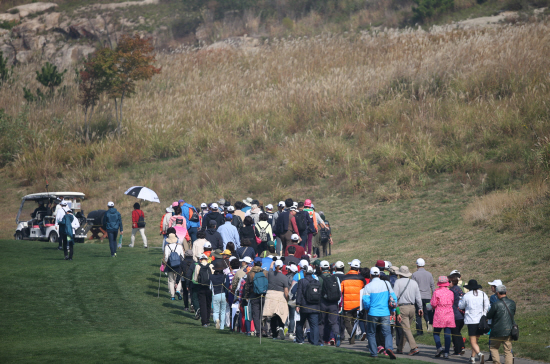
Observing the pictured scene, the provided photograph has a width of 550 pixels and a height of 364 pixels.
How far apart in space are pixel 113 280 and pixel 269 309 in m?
6.45

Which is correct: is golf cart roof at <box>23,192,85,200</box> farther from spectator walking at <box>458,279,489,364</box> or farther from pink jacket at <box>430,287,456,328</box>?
spectator walking at <box>458,279,489,364</box>

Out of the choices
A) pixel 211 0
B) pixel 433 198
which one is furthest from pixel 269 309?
pixel 211 0

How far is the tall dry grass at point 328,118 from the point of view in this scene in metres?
29.6

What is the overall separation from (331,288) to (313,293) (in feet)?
1.30

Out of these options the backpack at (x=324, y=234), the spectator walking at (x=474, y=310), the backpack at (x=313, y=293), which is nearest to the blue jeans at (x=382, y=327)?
the backpack at (x=313, y=293)

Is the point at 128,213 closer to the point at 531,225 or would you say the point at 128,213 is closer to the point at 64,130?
the point at 64,130

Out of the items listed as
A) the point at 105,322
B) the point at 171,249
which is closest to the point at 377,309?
the point at 105,322

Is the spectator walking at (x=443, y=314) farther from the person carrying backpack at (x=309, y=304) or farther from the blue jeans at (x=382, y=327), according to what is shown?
the person carrying backpack at (x=309, y=304)

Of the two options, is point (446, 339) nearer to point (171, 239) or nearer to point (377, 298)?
point (377, 298)

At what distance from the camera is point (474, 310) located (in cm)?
1082

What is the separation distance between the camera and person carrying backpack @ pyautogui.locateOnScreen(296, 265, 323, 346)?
39.2ft

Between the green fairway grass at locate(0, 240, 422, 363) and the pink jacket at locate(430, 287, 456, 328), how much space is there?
1706 millimetres

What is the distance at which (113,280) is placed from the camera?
16.8 metres

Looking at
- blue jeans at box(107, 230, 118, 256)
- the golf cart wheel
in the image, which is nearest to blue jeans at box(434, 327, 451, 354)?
blue jeans at box(107, 230, 118, 256)
